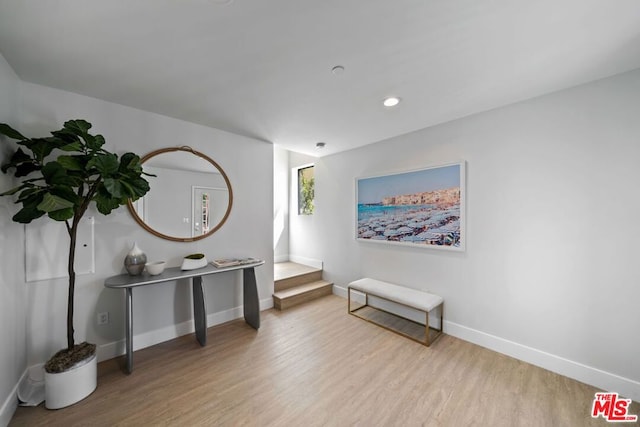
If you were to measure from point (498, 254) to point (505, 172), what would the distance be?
2.64 feet

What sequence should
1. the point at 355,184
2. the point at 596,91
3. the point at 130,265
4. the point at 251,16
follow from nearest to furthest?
the point at 251,16
the point at 596,91
the point at 130,265
the point at 355,184

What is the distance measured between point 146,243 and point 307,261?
2584 mm

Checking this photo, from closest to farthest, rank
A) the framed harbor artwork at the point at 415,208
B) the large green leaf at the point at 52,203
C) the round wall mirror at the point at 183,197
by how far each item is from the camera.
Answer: the large green leaf at the point at 52,203 < the round wall mirror at the point at 183,197 < the framed harbor artwork at the point at 415,208

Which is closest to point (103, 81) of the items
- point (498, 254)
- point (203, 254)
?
point (203, 254)

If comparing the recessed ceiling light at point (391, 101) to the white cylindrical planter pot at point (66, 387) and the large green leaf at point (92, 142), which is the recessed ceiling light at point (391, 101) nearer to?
the large green leaf at point (92, 142)

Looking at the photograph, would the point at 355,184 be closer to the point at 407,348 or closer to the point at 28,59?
the point at 407,348

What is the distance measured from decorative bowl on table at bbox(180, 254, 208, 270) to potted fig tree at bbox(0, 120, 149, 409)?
82 cm

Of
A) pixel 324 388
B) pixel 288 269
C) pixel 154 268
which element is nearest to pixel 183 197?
pixel 154 268

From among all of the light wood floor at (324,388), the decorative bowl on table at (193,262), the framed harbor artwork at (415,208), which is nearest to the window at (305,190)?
the framed harbor artwork at (415,208)

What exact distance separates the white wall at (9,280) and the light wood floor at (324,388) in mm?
275

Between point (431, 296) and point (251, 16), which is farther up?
point (251, 16)

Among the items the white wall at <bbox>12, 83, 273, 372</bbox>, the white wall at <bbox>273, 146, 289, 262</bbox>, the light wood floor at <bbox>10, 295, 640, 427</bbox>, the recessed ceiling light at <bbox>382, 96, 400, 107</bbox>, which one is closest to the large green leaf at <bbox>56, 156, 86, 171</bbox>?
the white wall at <bbox>12, 83, 273, 372</bbox>

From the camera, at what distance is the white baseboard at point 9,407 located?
4.71ft

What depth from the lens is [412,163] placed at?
2.87 m
